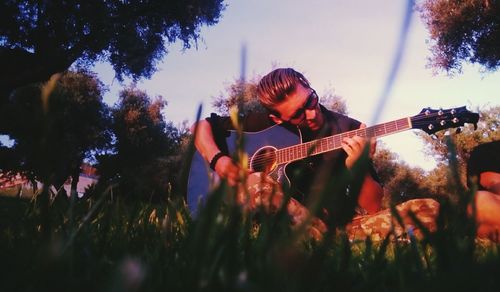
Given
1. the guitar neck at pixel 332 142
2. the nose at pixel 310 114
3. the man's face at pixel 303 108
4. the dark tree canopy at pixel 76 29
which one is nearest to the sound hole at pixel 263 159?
the guitar neck at pixel 332 142

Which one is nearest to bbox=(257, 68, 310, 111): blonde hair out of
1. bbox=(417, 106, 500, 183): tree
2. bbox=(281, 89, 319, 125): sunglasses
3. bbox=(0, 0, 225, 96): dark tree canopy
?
bbox=(281, 89, 319, 125): sunglasses

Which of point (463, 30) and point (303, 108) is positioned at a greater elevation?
point (463, 30)

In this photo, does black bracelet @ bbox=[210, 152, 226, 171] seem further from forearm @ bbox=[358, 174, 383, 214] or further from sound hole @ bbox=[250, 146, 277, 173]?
forearm @ bbox=[358, 174, 383, 214]

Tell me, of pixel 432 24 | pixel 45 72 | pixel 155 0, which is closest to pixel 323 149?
pixel 45 72

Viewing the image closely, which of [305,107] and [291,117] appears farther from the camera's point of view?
[291,117]

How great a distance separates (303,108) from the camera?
17.0ft

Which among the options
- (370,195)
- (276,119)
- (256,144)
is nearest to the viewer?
(370,195)

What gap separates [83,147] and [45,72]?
17.6 m

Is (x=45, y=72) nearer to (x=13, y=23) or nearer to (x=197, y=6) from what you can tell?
(x=13, y=23)

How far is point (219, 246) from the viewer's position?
0.46 meters

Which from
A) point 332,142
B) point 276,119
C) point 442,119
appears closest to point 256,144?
point 276,119

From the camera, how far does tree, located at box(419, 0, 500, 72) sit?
1403cm

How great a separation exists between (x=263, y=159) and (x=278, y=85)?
1.04m

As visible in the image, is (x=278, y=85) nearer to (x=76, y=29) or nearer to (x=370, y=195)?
(x=370, y=195)
